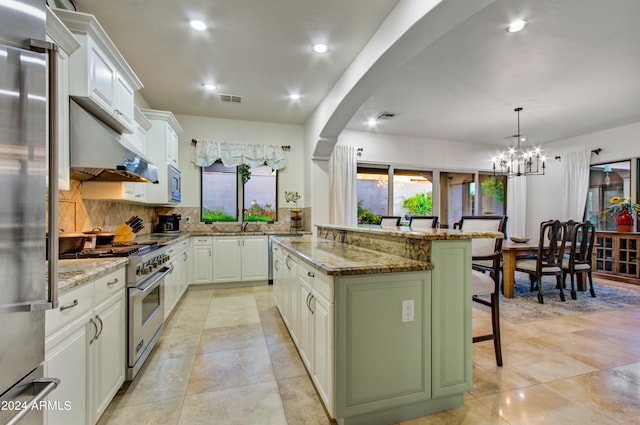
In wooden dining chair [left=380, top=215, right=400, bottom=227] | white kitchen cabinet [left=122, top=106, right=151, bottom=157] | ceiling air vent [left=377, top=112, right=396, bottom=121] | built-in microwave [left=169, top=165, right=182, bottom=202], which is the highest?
ceiling air vent [left=377, top=112, right=396, bottom=121]

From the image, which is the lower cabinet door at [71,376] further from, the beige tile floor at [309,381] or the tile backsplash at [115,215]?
the tile backsplash at [115,215]

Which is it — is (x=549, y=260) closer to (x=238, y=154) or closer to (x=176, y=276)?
(x=176, y=276)

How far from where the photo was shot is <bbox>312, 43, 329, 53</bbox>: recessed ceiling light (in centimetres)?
294

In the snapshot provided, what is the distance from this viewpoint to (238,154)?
5180 millimetres

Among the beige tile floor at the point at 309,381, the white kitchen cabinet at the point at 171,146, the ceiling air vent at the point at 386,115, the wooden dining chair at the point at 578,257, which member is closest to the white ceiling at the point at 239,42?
the white kitchen cabinet at the point at 171,146

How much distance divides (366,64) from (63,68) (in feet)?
7.99

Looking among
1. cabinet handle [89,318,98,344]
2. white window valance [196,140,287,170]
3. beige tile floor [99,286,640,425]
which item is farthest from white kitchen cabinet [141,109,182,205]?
cabinet handle [89,318,98,344]

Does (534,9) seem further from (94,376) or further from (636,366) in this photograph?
(94,376)

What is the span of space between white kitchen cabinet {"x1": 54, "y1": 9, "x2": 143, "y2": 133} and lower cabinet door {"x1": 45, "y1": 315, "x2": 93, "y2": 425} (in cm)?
161

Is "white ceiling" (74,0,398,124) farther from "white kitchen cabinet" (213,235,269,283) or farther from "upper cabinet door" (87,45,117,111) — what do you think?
"white kitchen cabinet" (213,235,269,283)

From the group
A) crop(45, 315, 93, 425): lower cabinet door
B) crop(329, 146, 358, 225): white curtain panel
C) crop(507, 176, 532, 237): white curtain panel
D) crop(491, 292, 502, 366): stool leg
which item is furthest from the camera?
crop(507, 176, 532, 237): white curtain panel

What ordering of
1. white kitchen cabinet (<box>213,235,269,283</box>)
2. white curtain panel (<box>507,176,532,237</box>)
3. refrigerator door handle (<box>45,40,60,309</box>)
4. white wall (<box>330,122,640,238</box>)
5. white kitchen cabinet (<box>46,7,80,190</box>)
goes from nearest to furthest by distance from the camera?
refrigerator door handle (<box>45,40,60,309</box>) < white kitchen cabinet (<box>46,7,80,190</box>) < white kitchen cabinet (<box>213,235,269,283</box>) < white wall (<box>330,122,640,238</box>) < white curtain panel (<box>507,176,532,237</box>)

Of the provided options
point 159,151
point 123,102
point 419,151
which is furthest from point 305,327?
point 419,151

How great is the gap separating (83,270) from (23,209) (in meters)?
0.88
